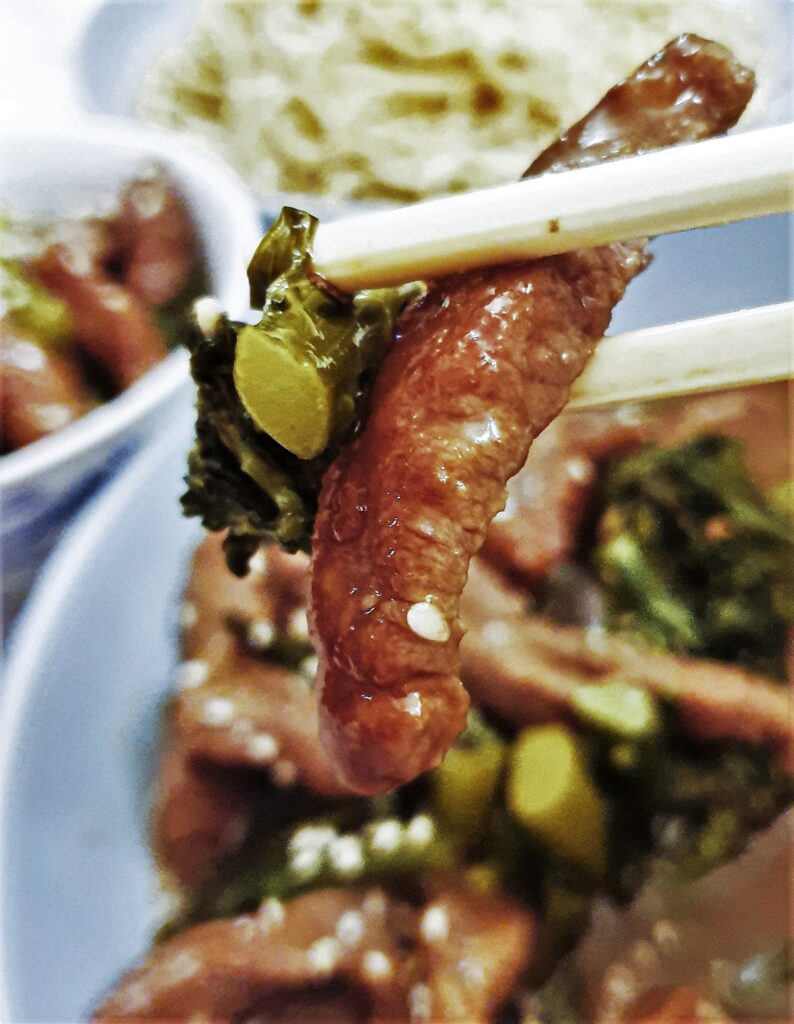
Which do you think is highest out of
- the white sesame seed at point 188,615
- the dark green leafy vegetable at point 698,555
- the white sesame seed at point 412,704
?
the white sesame seed at point 412,704

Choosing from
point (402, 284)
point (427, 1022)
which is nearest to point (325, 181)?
point (402, 284)

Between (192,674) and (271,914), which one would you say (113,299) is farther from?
(271,914)

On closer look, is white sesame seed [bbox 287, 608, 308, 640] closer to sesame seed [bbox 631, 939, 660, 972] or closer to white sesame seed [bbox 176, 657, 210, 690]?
white sesame seed [bbox 176, 657, 210, 690]

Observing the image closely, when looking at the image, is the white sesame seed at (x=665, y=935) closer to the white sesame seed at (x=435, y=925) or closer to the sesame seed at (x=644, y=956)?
the sesame seed at (x=644, y=956)

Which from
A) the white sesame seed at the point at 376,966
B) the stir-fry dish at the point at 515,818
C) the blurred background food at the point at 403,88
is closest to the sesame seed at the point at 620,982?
the stir-fry dish at the point at 515,818

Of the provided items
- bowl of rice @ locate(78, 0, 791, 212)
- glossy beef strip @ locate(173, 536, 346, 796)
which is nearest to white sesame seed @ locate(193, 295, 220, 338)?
glossy beef strip @ locate(173, 536, 346, 796)

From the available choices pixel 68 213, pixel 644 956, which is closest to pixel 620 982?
pixel 644 956
